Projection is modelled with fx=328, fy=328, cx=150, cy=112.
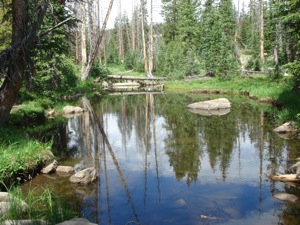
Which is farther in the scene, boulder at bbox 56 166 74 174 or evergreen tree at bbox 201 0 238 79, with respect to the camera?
evergreen tree at bbox 201 0 238 79

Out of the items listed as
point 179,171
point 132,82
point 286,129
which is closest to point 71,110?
point 179,171

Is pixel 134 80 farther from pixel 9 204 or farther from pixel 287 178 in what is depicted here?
pixel 9 204

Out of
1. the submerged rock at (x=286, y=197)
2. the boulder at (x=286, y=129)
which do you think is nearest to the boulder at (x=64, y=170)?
the submerged rock at (x=286, y=197)

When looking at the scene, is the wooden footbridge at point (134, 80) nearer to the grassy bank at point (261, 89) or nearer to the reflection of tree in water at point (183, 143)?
the grassy bank at point (261, 89)

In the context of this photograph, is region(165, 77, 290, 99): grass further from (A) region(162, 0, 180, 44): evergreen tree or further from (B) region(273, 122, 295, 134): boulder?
(A) region(162, 0, 180, 44): evergreen tree

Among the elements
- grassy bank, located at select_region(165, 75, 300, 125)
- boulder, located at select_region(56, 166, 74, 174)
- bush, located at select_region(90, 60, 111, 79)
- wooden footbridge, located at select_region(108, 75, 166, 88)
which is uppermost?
bush, located at select_region(90, 60, 111, 79)

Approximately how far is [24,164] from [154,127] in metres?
8.47

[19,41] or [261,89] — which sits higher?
[19,41]

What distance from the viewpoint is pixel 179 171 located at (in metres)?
9.63

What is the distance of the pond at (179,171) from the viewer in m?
6.87

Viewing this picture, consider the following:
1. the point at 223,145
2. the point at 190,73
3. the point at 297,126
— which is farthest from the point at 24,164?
the point at 190,73

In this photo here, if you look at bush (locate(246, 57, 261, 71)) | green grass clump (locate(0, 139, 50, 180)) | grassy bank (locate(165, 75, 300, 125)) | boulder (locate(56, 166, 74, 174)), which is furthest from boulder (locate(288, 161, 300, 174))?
bush (locate(246, 57, 261, 71))

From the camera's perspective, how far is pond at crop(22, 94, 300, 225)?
6871mm

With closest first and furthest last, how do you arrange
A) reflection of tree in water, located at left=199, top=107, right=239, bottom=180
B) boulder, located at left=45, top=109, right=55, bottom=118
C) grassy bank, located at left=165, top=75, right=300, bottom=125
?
reflection of tree in water, located at left=199, top=107, right=239, bottom=180
grassy bank, located at left=165, top=75, right=300, bottom=125
boulder, located at left=45, top=109, right=55, bottom=118
